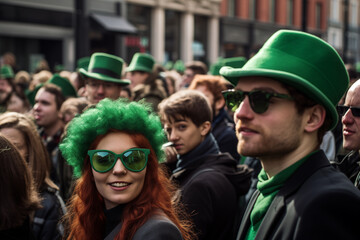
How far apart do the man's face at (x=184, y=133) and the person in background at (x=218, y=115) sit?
111 cm

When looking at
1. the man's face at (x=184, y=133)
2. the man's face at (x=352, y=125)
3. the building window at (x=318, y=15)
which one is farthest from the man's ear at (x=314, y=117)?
the building window at (x=318, y=15)

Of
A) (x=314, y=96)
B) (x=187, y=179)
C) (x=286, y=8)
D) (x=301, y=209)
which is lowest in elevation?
(x=187, y=179)

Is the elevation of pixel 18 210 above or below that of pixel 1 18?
below

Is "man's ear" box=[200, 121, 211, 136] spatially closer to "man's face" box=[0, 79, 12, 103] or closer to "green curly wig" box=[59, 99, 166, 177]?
"green curly wig" box=[59, 99, 166, 177]

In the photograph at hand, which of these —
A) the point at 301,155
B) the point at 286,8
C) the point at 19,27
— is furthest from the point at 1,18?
the point at 286,8

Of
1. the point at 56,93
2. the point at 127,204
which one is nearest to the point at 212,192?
the point at 127,204

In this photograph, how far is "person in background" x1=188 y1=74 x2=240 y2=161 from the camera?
4.80 metres

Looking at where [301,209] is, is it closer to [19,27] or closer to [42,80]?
[42,80]

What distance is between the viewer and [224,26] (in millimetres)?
27812

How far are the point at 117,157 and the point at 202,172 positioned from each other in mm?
1055

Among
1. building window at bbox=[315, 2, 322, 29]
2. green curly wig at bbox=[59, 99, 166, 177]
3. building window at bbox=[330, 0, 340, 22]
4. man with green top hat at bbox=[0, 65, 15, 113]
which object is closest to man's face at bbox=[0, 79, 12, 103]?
man with green top hat at bbox=[0, 65, 15, 113]

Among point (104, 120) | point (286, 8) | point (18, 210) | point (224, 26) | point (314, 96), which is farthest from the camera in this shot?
point (286, 8)

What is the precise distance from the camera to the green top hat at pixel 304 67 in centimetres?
186

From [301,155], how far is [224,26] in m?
26.6
